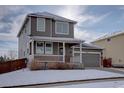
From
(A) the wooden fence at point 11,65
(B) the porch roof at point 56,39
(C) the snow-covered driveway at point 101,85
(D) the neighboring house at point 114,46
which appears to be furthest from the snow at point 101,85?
(B) the porch roof at point 56,39

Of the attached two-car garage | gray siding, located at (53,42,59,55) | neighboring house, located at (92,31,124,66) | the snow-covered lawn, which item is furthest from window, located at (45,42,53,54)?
neighboring house, located at (92,31,124,66)

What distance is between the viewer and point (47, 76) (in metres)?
8.46

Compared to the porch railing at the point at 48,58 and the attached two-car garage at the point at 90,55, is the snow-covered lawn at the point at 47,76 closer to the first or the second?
the attached two-car garage at the point at 90,55

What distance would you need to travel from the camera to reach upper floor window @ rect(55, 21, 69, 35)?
1170 centimetres

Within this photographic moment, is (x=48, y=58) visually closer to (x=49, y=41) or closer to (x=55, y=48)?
(x=49, y=41)

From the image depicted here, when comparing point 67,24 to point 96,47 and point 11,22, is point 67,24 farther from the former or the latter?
point 11,22

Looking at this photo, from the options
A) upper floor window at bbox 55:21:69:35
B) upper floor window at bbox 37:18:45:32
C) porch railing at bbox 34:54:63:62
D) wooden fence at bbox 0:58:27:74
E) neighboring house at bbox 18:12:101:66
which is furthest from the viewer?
upper floor window at bbox 55:21:69:35

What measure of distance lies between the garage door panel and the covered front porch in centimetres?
35

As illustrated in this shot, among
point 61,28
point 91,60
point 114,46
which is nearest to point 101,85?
point 91,60

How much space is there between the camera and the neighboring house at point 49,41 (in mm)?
10719

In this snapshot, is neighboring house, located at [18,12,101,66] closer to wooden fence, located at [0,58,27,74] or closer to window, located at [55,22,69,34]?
window, located at [55,22,69,34]

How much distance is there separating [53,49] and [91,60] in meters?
2.11

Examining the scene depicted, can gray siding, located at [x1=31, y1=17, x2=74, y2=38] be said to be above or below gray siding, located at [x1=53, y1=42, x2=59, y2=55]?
above

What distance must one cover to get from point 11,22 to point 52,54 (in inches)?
146
